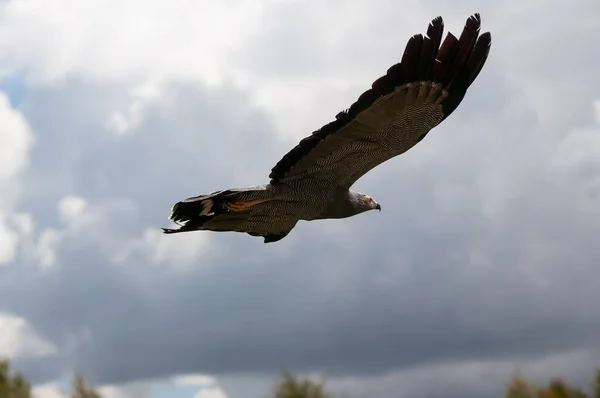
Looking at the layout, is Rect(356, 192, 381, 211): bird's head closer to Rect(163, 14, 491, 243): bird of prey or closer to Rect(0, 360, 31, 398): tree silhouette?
Rect(163, 14, 491, 243): bird of prey

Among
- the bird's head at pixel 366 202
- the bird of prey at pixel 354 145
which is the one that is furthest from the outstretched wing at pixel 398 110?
the bird's head at pixel 366 202

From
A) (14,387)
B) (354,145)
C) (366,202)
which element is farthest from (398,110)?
(14,387)

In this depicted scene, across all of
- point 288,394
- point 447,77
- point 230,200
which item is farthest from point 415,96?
point 288,394

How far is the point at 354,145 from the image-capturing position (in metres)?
13.6

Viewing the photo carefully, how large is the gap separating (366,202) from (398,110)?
2.86 metres

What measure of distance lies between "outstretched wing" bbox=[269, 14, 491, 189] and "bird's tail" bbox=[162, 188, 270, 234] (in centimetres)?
62

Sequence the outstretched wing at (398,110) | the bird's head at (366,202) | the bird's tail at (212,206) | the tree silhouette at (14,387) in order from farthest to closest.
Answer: the bird's head at (366,202) < the bird's tail at (212,206) < the outstretched wing at (398,110) < the tree silhouette at (14,387)

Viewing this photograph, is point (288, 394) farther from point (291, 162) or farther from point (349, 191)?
point (349, 191)

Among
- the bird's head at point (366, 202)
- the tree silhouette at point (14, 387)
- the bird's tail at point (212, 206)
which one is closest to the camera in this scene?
the tree silhouette at point (14, 387)

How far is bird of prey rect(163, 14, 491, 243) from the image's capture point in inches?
496

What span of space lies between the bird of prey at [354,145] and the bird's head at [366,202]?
0.04 meters

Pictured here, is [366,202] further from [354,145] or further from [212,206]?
[212,206]

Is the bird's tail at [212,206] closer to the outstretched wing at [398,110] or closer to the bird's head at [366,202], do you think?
the outstretched wing at [398,110]

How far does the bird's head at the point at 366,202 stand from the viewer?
603 inches
